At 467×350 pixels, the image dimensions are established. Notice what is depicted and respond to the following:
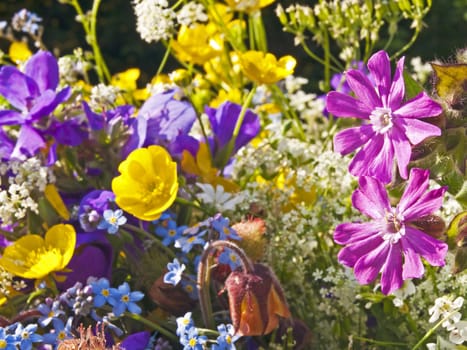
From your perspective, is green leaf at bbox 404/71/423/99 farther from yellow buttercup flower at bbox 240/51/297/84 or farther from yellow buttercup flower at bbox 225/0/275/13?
yellow buttercup flower at bbox 225/0/275/13

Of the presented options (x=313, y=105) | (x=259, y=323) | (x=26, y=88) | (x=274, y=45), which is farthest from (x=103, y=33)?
(x=259, y=323)

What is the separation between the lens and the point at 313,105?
4.40ft

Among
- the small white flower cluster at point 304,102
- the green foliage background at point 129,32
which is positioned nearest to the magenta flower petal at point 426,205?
the small white flower cluster at point 304,102

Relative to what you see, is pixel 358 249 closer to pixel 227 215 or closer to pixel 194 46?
pixel 227 215

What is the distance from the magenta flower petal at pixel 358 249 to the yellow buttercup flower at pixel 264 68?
30 cm

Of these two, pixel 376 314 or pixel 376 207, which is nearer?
pixel 376 207

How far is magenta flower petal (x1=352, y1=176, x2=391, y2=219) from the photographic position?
76 centimetres

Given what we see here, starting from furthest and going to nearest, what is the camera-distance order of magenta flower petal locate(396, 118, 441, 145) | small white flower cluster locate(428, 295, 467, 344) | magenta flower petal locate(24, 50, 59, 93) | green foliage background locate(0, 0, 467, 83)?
green foliage background locate(0, 0, 467, 83)
magenta flower petal locate(24, 50, 59, 93)
small white flower cluster locate(428, 295, 467, 344)
magenta flower petal locate(396, 118, 441, 145)

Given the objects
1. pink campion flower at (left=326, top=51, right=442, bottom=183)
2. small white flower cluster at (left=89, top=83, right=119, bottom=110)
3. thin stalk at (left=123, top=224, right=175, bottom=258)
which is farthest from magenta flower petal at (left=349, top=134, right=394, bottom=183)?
small white flower cluster at (left=89, top=83, right=119, bottom=110)

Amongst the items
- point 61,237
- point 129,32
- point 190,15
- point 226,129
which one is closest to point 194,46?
point 190,15

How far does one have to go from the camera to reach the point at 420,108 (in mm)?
729

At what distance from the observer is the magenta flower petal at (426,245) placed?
730 mm

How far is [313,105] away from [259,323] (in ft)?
1.83

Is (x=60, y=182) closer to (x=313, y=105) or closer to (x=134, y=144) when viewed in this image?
(x=134, y=144)
